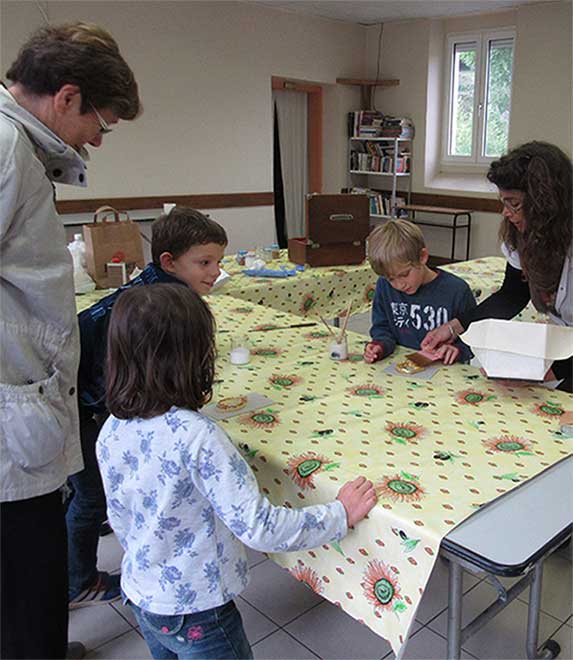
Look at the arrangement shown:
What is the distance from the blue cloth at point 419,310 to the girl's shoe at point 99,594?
110 centimetres

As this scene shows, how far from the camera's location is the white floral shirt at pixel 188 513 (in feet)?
3.26

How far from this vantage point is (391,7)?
20.0 ft

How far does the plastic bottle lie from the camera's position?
2750 mm

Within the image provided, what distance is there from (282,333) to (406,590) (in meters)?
1.27

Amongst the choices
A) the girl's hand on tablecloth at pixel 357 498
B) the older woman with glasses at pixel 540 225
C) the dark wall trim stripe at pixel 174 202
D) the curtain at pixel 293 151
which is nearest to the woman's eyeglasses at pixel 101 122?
the girl's hand on tablecloth at pixel 357 498

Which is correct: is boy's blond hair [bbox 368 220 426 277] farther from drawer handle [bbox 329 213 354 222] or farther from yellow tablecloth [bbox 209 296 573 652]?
drawer handle [bbox 329 213 354 222]

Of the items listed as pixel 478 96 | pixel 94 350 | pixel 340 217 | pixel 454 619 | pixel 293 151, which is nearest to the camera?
pixel 454 619

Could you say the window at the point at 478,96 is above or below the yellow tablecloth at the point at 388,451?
above

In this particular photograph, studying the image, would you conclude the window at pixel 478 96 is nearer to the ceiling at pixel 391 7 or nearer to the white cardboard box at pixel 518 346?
the ceiling at pixel 391 7

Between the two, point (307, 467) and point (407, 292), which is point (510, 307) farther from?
point (307, 467)

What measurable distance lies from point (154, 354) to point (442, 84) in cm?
657

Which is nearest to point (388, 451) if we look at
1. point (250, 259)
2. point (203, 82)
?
point (250, 259)

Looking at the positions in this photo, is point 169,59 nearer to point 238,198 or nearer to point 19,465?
point 238,198

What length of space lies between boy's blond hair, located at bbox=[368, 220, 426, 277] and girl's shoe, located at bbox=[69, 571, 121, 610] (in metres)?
1.25
